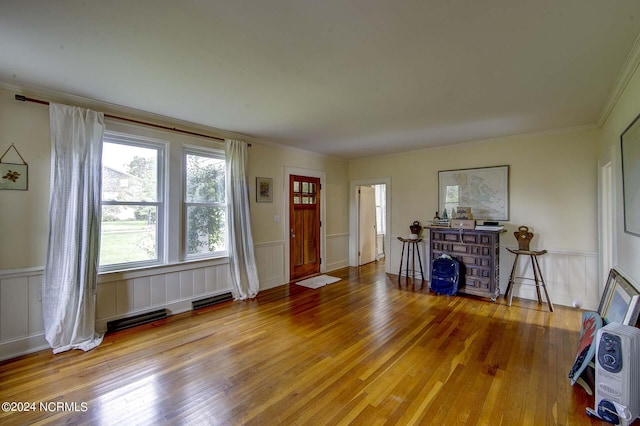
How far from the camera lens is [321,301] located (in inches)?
159

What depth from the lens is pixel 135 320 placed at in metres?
3.22

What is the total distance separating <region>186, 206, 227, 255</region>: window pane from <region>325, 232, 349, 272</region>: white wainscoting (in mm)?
2417

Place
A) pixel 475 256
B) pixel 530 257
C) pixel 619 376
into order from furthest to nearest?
pixel 475 256 → pixel 530 257 → pixel 619 376

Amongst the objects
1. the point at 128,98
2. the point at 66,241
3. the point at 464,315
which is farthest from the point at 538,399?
the point at 128,98

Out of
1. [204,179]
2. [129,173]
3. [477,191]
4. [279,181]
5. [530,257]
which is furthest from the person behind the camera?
[279,181]

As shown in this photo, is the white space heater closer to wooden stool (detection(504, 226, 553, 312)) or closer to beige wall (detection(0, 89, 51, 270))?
wooden stool (detection(504, 226, 553, 312))

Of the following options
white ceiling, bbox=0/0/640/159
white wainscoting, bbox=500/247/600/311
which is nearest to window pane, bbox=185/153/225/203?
white ceiling, bbox=0/0/640/159

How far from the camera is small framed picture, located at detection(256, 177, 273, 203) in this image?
457 cm

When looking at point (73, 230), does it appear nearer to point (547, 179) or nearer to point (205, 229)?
point (205, 229)

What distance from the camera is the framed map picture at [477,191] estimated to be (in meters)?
4.35

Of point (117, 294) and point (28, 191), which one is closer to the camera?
point (28, 191)

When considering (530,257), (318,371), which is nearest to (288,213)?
(318,371)

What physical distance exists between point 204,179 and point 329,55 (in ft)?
8.74

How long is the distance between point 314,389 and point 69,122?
3.36 meters
